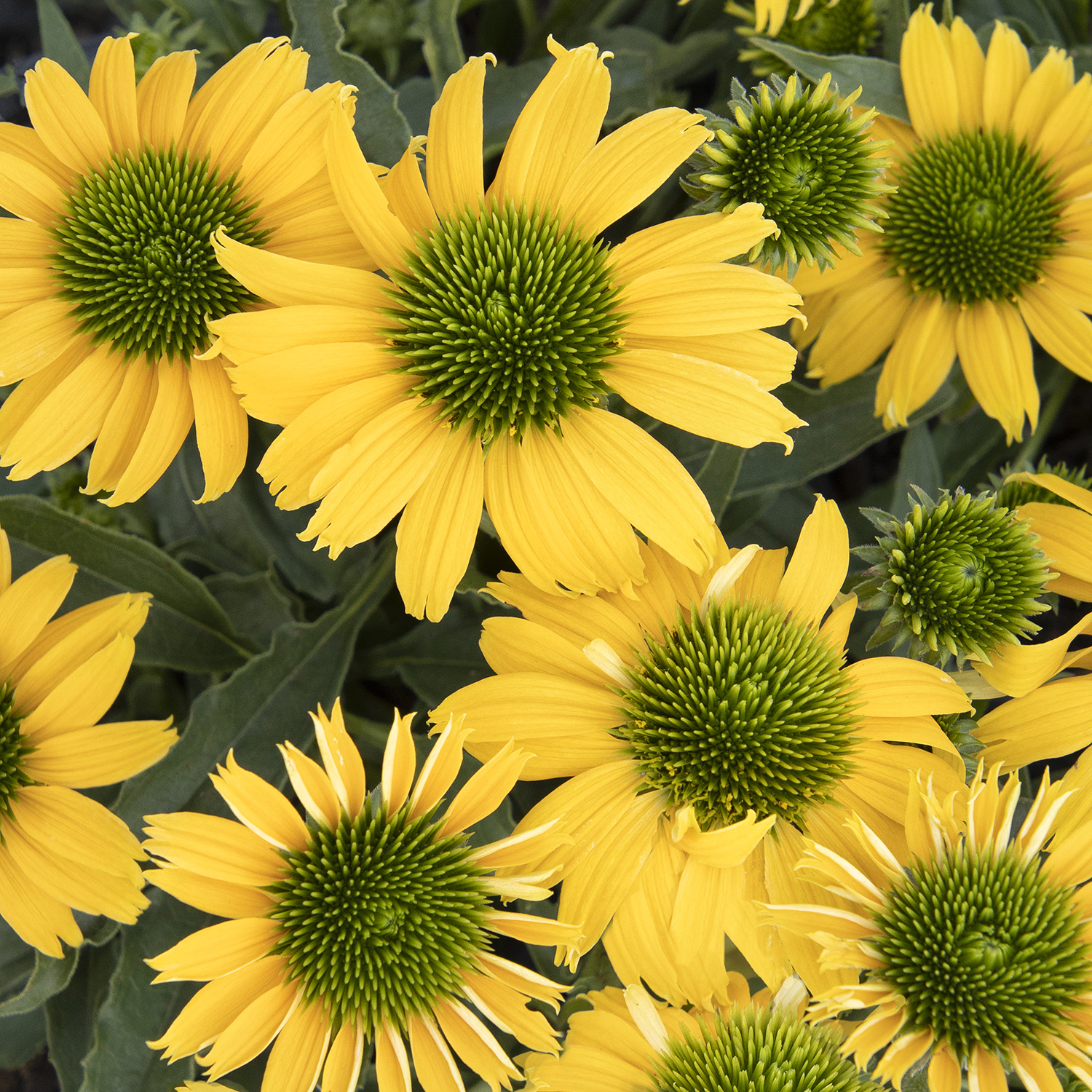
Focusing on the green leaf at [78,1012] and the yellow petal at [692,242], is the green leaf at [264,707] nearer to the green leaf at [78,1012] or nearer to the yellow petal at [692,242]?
the green leaf at [78,1012]

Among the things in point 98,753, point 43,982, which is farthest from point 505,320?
point 43,982

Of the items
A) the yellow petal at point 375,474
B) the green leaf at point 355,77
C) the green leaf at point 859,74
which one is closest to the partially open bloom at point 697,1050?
the yellow petal at point 375,474

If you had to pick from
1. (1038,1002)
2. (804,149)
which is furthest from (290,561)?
(1038,1002)

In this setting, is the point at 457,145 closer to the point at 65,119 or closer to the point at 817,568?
the point at 65,119

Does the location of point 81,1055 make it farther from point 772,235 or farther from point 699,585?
point 772,235

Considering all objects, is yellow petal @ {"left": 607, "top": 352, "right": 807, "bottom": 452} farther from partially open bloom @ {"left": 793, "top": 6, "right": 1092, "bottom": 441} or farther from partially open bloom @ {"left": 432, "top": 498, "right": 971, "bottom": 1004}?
partially open bloom @ {"left": 793, "top": 6, "right": 1092, "bottom": 441}

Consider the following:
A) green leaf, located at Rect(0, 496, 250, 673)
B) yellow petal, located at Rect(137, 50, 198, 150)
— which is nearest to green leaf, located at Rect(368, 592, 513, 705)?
green leaf, located at Rect(0, 496, 250, 673)
